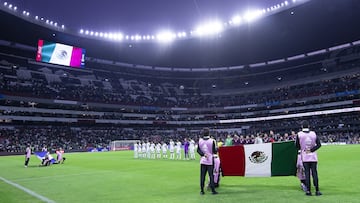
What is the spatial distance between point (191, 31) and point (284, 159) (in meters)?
57.0

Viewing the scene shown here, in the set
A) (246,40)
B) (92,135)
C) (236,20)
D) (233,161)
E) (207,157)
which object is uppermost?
(236,20)

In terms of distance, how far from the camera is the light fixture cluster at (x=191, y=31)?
51625 millimetres

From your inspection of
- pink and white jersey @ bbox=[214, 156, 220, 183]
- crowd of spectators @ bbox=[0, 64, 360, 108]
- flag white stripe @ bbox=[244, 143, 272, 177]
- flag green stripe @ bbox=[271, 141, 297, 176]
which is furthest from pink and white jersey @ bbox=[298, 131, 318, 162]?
crowd of spectators @ bbox=[0, 64, 360, 108]

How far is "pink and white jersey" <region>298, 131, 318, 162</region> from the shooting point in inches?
358

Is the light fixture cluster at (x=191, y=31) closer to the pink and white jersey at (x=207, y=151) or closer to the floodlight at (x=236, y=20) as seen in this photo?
the floodlight at (x=236, y=20)

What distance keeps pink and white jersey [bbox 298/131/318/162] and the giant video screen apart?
194 feet

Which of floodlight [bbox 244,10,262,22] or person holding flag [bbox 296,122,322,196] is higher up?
floodlight [bbox 244,10,262,22]

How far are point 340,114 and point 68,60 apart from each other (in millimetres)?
62220

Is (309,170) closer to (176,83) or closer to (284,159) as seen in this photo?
(284,159)

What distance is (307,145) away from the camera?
923 centimetres

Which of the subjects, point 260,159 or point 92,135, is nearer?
point 260,159

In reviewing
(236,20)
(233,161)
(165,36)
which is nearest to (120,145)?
(165,36)

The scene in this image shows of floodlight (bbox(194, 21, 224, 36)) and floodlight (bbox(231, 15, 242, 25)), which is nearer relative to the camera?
floodlight (bbox(231, 15, 242, 25))

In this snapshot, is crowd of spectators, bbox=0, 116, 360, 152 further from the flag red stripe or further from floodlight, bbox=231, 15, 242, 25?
the flag red stripe
